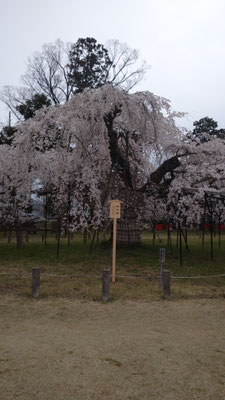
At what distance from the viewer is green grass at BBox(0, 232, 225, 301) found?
671 cm

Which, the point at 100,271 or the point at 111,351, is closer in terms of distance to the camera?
the point at 111,351

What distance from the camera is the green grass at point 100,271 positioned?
6711 millimetres

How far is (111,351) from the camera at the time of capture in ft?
12.4

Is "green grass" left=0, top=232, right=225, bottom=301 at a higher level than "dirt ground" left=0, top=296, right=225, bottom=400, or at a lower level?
higher

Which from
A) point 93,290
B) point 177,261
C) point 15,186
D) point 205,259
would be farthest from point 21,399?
point 15,186

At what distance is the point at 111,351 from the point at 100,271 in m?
5.27

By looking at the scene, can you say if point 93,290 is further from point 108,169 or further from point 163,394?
point 108,169

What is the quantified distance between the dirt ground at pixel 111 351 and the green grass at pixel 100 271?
89 cm

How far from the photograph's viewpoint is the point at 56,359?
139 inches

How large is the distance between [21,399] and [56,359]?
2.62 feet

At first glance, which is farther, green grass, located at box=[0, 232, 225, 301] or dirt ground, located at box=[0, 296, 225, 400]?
green grass, located at box=[0, 232, 225, 301]

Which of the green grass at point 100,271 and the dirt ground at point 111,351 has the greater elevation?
the green grass at point 100,271

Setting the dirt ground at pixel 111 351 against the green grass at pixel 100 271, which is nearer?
the dirt ground at pixel 111 351

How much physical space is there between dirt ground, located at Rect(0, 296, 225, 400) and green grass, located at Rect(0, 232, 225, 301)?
0.89m
